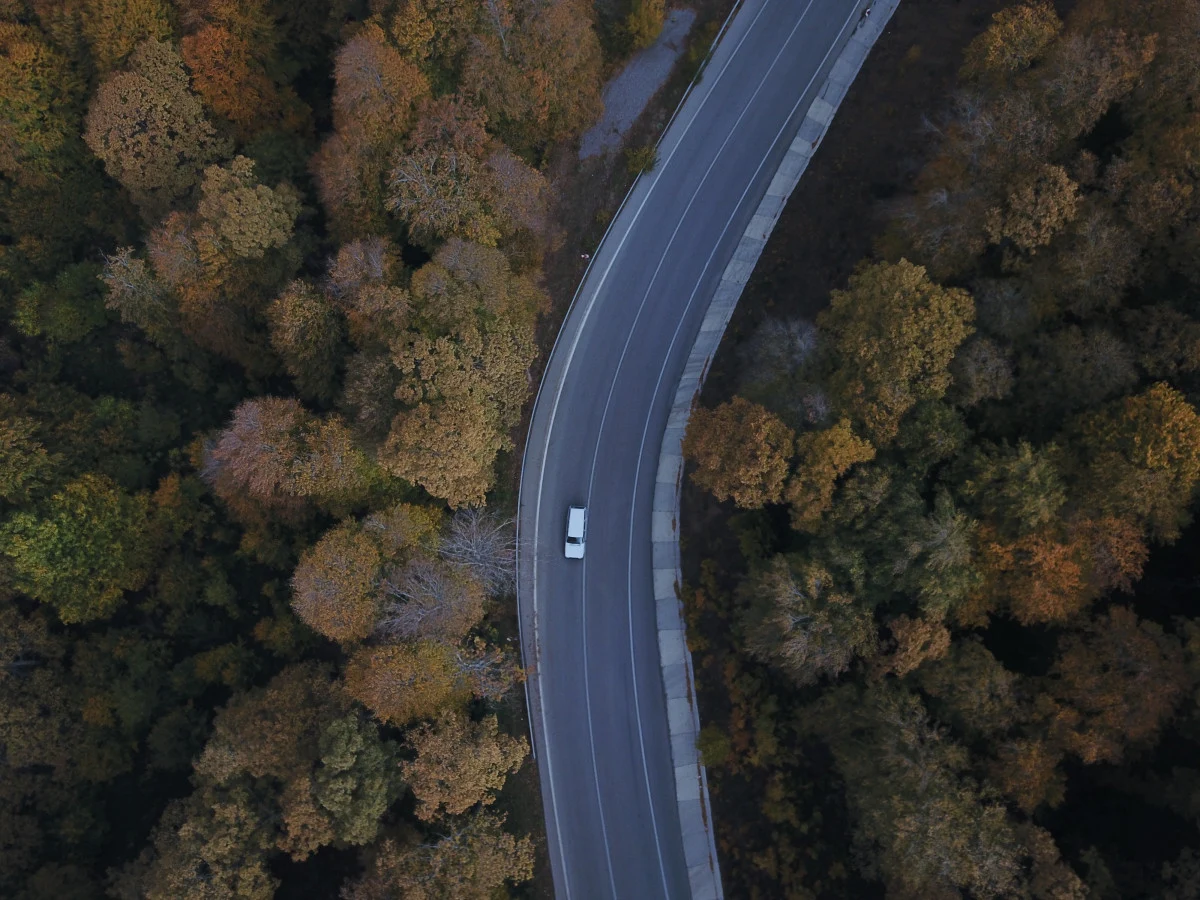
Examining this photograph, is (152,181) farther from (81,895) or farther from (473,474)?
(81,895)

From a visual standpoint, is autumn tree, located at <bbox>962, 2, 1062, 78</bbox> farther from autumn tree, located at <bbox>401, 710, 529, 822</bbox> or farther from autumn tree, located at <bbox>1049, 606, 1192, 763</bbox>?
autumn tree, located at <bbox>401, 710, 529, 822</bbox>

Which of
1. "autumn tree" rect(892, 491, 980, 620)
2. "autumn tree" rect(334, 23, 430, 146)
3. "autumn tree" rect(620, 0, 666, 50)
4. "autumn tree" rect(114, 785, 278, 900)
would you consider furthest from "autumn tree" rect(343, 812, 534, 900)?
"autumn tree" rect(620, 0, 666, 50)

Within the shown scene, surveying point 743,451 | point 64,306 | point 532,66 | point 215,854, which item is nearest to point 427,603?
point 215,854

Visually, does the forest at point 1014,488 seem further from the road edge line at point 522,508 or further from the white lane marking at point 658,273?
the road edge line at point 522,508

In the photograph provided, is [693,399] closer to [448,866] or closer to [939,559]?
[939,559]

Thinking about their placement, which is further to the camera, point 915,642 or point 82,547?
point 82,547

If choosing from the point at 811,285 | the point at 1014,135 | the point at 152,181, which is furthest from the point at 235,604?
the point at 1014,135

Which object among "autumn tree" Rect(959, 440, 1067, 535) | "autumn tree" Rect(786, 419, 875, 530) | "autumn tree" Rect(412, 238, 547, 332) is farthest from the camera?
"autumn tree" Rect(412, 238, 547, 332)
